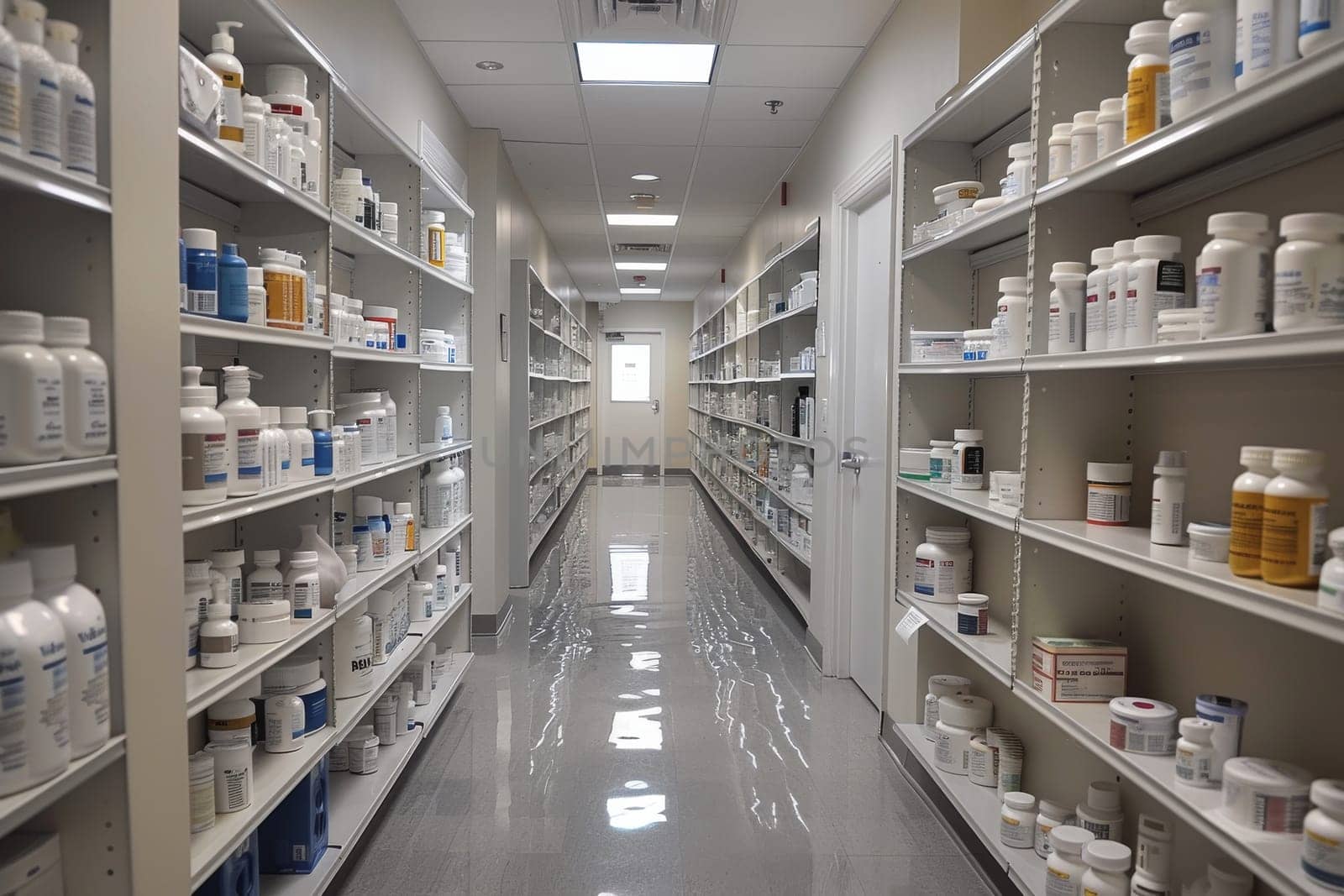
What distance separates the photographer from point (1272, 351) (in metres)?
1.32

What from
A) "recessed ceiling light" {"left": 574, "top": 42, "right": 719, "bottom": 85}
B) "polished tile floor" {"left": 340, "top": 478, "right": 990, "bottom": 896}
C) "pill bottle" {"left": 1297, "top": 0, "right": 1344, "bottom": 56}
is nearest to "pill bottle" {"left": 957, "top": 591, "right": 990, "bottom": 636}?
"polished tile floor" {"left": 340, "top": 478, "right": 990, "bottom": 896}

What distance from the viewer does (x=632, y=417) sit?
16.8 meters

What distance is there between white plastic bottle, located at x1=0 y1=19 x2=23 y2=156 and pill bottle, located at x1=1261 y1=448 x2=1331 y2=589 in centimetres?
189

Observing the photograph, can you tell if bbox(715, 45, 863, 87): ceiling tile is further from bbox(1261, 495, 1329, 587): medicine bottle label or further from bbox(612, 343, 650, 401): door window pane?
bbox(612, 343, 650, 401): door window pane

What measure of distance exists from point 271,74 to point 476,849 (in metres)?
2.29

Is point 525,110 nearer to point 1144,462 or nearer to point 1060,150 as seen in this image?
point 1060,150

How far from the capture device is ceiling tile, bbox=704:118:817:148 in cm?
534

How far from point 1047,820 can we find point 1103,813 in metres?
0.18

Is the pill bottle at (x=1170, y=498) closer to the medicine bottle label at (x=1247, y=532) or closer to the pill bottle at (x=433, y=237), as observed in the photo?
the medicine bottle label at (x=1247, y=532)

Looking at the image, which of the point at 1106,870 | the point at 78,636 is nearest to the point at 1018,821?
the point at 1106,870

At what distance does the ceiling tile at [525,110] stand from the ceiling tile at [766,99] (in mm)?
824

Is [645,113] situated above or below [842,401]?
above

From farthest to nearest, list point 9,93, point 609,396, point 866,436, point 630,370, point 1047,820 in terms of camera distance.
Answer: point 630,370, point 609,396, point 866,436, point 1047,820, point 9,93

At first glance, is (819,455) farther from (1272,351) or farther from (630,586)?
(1272,351)
